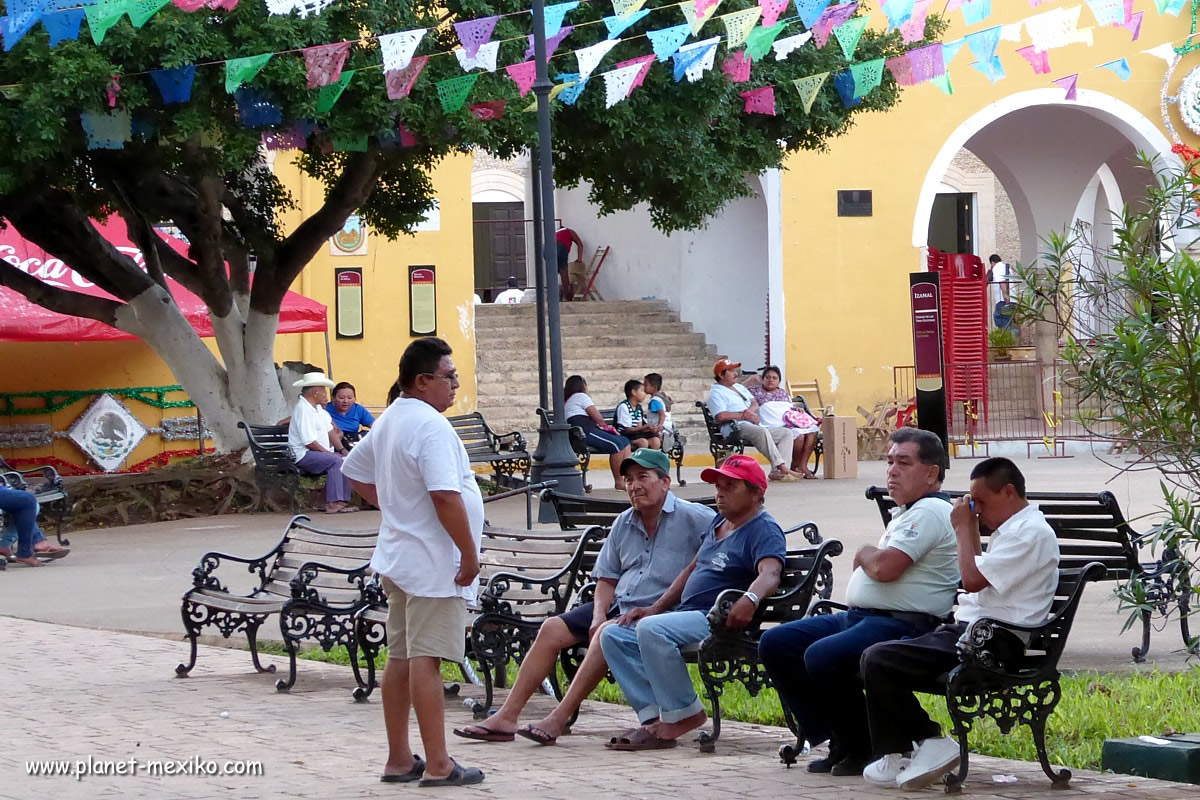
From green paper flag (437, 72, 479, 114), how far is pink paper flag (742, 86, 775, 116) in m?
3.11

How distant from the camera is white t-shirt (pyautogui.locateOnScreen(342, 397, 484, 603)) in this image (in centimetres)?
589

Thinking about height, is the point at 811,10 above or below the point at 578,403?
above

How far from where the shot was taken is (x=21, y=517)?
13.1 meters

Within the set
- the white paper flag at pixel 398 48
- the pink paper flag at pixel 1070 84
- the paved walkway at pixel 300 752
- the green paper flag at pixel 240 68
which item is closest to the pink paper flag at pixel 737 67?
the pink paper flag at pixel 1070 84

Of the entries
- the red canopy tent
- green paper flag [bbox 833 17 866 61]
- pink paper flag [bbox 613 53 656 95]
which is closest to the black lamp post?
pink paper flag [bbox 613 53 656 95]

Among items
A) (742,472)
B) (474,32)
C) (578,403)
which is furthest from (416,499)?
(578,403)

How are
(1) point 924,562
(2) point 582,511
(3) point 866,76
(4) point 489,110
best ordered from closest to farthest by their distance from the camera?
(1) point 924,562, (2) point 582,511, (4) point 489,110, (3) point 866,76

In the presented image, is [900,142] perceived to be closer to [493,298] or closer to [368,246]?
[368,246]

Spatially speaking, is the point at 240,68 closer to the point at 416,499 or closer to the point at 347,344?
the point at 416,499

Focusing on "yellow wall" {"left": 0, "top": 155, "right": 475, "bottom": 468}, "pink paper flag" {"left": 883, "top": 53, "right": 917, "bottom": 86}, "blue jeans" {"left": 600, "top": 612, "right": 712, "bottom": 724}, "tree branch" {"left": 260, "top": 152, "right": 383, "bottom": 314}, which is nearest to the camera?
"blue jeans" {"left": 600, "top": 612, "right": 712, "bottom": 724}

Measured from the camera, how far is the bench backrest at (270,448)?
1611cm

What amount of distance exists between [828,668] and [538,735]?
→ 1.30 meters

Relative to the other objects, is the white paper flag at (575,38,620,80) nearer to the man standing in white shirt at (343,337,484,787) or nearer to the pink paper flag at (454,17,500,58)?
the pink paper flag at (454,17,500,58)

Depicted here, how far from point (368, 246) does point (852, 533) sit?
1061 centimetres
